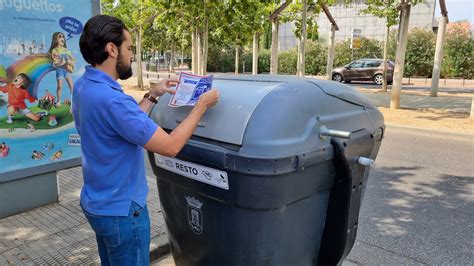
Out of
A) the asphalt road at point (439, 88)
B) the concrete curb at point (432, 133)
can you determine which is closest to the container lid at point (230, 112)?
the concrete curb at point (432, 133)

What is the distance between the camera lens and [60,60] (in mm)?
3730

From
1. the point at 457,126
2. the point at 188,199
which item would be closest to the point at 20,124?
the point at 188,199

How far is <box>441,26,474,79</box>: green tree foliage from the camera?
23.8 meters

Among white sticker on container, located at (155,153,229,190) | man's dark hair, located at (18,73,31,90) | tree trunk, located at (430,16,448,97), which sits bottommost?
white sticker on container, located at (155,153,229,190)

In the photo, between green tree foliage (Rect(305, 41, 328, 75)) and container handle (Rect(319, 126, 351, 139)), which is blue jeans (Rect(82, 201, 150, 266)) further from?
green tree foliage (Rect(305, 41, 328, 75))

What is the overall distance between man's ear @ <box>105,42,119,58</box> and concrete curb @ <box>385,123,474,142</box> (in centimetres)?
778

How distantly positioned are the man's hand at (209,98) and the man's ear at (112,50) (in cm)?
41

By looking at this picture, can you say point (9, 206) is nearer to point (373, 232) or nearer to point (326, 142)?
point (326, 142)

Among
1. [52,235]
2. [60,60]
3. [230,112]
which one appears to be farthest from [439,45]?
[230,112]

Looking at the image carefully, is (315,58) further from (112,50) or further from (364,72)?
(112,50)

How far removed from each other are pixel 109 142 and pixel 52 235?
2003 millimetres

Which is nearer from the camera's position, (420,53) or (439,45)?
(439,45)

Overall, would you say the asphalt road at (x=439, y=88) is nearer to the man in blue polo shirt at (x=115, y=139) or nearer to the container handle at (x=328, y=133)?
the container handle at (x=328, y=133)

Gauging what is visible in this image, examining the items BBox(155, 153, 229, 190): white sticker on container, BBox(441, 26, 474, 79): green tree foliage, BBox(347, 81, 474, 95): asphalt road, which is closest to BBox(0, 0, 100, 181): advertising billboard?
BBox(155, 153, 229, 190): white sticker on container
